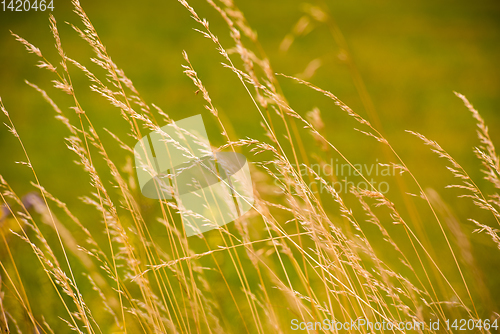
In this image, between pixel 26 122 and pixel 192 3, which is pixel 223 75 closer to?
pixel 192 3

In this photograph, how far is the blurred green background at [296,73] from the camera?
10.3ft

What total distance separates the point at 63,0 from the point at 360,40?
16.3ft

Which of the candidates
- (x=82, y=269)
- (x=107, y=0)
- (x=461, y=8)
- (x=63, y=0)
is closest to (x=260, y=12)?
(x=107, y=0)

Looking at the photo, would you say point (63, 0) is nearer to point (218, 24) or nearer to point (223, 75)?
point (218, 24)

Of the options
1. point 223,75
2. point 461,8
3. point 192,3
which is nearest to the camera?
point 223,75

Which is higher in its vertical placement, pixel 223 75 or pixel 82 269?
pixel 223 75

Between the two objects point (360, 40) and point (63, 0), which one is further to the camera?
point (360, 40)

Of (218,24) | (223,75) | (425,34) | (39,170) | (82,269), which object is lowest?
(82,269)

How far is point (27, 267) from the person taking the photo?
6.18 feet

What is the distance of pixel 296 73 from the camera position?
14.5ft

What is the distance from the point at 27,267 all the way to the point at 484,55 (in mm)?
6375

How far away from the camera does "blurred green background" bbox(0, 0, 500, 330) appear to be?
3145 mm

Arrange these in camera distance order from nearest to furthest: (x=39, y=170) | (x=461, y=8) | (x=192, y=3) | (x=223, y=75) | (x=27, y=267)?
(x=27, y=267) < (x=39, y=170) < (x=223, y=75) < (x=192, y=3) < (x=461, y=8)

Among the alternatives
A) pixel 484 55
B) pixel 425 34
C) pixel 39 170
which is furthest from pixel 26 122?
pixel 484 55
